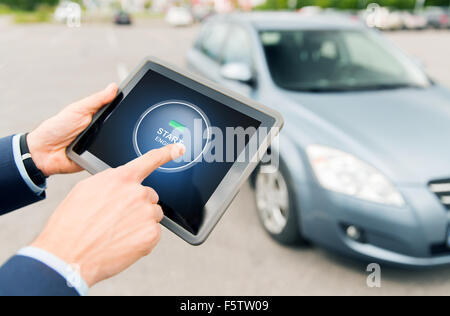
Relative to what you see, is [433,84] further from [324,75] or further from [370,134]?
[370,134]

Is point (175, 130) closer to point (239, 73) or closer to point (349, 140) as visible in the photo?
point (349, 140)

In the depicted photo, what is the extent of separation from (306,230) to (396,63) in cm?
174

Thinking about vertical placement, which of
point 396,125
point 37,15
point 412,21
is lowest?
point 412,21

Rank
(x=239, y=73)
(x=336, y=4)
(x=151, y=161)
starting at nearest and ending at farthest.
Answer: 1. (x=151, y=161)
2. (x=239, y=73)
3. (x=336, y=4)

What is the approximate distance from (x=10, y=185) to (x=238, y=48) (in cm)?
238

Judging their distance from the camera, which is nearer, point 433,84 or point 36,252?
point 36,252

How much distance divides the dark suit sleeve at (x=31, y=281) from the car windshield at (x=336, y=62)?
214 centimetres

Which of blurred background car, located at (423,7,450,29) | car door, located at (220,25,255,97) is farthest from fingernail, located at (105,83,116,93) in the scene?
blurred background car, located at (423,7,450,29)

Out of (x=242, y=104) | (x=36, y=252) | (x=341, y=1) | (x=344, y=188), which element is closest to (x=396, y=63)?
(x=344, y=188)

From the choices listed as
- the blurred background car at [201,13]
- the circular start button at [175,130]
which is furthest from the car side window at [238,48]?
the blurred background car at [201,13]

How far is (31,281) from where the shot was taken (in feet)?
2.18

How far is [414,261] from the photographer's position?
6.18 ft

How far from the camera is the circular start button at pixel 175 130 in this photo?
33.9 inches

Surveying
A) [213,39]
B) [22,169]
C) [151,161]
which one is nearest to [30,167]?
[22,169]
